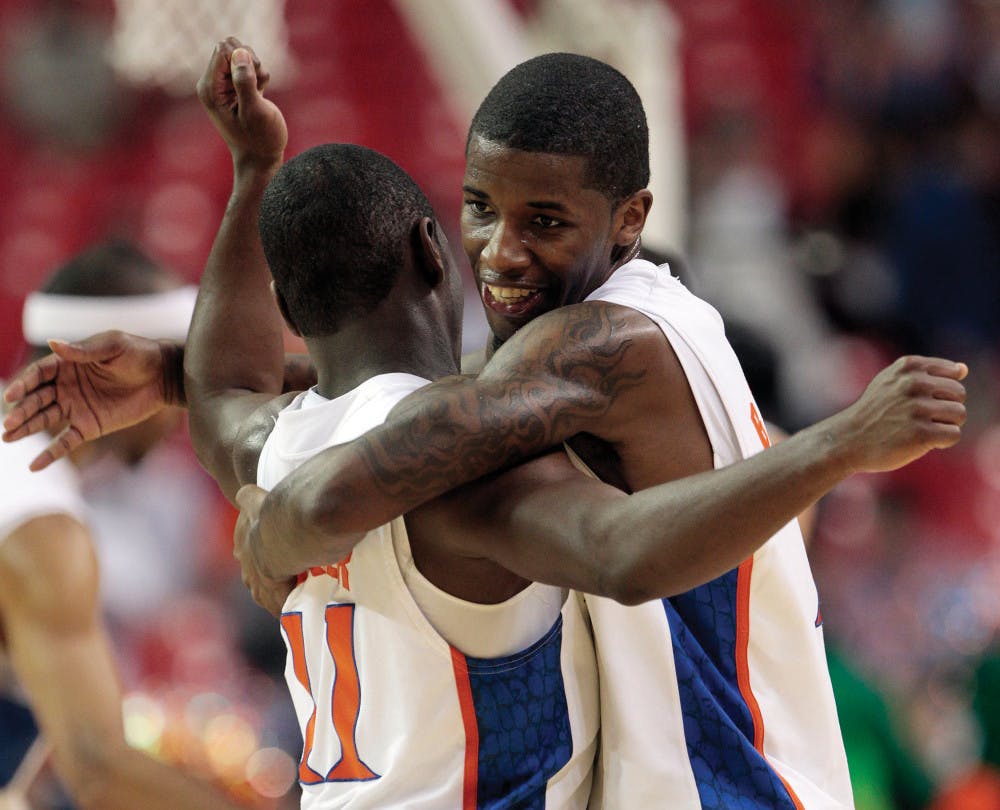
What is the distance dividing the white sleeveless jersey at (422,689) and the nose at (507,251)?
0.26m

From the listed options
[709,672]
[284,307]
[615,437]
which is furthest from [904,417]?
[284,307]

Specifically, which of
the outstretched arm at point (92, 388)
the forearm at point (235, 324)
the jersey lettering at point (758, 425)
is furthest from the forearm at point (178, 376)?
the jersey lettering at point (758, 425)

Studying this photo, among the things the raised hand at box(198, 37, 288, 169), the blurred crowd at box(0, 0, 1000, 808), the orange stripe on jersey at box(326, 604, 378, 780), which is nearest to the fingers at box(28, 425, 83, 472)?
the raised hand at box(198, 37, 288, 169)

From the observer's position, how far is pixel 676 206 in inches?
296

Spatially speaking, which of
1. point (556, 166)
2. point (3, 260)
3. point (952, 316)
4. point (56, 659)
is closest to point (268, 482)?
point (556, 166)

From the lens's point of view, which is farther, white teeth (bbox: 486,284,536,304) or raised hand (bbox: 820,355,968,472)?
white teeth (bbox: 486,284,536,304)

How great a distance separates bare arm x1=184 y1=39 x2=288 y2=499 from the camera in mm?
3367

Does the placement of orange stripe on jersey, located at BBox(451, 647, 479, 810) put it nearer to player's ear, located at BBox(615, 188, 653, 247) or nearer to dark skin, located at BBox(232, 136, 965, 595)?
dark skin, located at BBox(232, 136, 965, 595)

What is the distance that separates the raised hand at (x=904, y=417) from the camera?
6.59 feet

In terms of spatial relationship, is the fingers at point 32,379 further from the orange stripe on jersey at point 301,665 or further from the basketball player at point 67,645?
the orange stripe on jersey at point 301,665

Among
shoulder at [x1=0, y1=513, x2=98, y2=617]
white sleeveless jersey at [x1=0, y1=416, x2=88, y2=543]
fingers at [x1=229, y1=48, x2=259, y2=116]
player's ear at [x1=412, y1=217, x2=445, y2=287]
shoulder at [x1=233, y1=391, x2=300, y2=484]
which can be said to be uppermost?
fingers at [x1=229, y1=48, x2=259, y2=116]

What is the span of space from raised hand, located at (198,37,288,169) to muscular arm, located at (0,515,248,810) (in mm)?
1280

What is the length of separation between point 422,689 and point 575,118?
103 centimetres

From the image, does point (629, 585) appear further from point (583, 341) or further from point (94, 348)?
point (94, 348)
